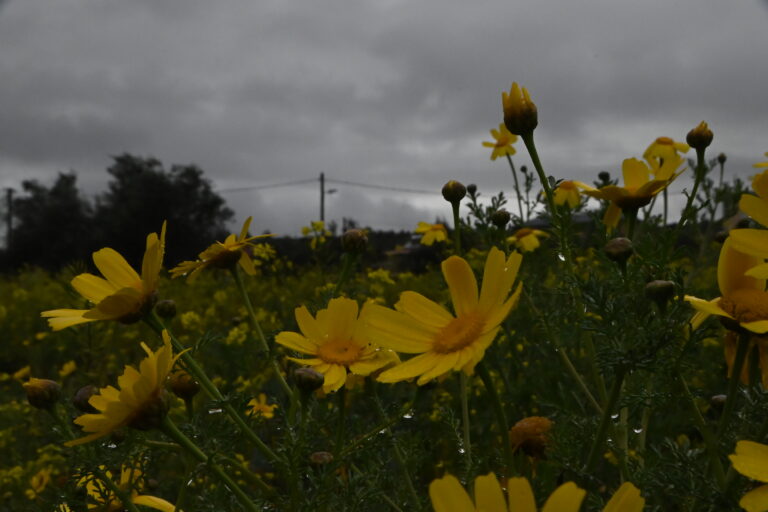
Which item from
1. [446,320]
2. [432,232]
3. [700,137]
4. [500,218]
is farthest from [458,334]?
[432,232]

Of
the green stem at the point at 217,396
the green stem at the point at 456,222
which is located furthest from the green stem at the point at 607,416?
the green stem at the point at 456,222

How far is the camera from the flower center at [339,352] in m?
0.85

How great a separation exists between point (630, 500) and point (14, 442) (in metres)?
2.84

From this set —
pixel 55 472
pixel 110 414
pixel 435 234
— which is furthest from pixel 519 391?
pixel 110 414

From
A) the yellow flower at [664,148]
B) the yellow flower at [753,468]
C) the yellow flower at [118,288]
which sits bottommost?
the yellow flower at [753,468]

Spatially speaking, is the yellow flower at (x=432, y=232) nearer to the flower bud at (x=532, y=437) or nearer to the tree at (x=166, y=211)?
the flower bud at (x=532, y=437)

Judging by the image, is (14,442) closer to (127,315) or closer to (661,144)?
(127,315)

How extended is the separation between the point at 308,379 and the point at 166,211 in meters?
17.1

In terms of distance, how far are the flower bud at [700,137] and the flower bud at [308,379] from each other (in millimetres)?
837

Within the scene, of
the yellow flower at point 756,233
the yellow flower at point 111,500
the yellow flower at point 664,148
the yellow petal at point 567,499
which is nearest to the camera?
the yellow petal at point 567,499

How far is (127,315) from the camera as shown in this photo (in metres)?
0.77

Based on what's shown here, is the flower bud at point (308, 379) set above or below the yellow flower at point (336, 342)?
below

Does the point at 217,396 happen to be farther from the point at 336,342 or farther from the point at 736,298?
the point at 736,298

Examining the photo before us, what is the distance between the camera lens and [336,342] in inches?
34.5
